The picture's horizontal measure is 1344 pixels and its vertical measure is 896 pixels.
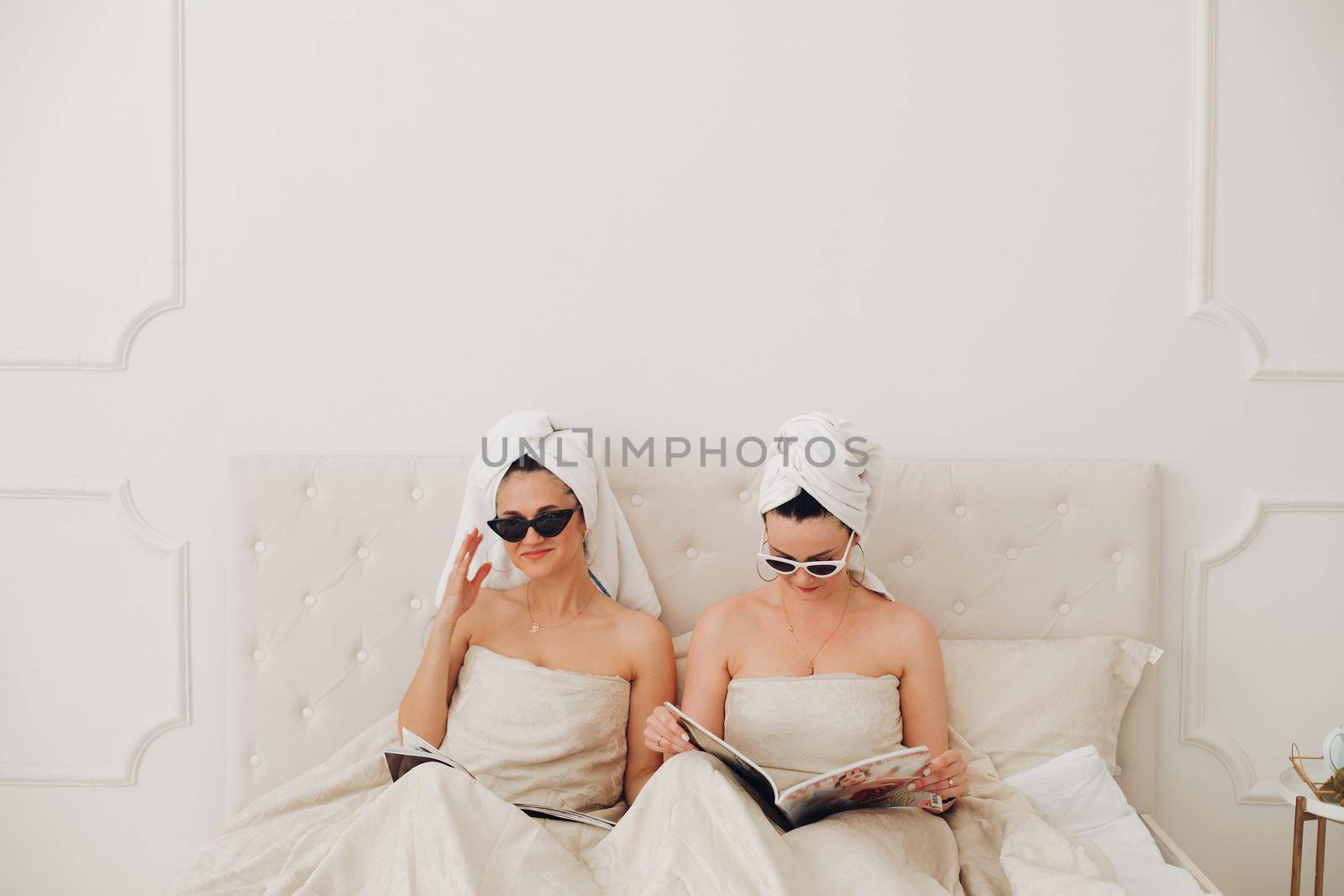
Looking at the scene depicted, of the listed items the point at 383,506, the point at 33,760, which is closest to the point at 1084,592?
the point at 383,506

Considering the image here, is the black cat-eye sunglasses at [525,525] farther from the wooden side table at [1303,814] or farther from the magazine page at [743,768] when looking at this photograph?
the wooden side table at [1303,814]

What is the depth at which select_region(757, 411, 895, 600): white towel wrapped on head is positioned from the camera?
1.78 m

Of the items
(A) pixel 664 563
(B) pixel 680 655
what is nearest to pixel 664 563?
(A) pixel 664 563

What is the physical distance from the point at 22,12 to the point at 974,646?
2.84 metres

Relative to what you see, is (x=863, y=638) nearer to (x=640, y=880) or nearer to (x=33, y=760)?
(x=640, y=880)

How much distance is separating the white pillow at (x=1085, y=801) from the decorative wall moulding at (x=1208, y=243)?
3.56ft

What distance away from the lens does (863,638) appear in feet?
6.21

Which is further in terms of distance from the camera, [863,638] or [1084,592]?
[1084,592]

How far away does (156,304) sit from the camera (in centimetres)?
221

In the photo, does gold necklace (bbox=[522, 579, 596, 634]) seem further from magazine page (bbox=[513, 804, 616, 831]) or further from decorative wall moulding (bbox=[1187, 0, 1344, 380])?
decorative wall moulding (bbox=[1187, 0, 1344, 380])

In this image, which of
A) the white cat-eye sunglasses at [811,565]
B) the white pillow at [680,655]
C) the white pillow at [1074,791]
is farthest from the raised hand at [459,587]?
the white pillow at [1074,791]

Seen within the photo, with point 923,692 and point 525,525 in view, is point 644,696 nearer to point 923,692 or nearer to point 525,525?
point 525,525

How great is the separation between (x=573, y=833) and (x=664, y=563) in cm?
66

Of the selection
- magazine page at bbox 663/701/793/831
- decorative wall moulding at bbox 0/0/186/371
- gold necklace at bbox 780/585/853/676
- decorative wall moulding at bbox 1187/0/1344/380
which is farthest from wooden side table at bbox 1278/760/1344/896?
decorative wall moulding at bbox 0/0/186/371
